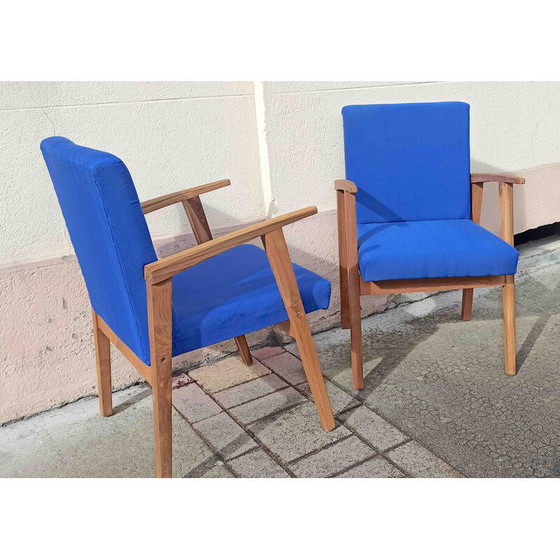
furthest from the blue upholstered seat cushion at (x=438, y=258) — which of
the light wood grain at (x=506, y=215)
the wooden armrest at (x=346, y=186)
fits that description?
the wooden armrest at (x=346, y=186)

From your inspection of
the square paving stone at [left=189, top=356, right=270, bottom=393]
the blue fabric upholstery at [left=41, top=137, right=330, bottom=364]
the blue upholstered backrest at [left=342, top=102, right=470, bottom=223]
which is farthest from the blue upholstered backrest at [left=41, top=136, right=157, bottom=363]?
the blue upholstered backrest at [left=342, top=102, right=470, bottom=223]

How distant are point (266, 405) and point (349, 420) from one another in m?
0.33

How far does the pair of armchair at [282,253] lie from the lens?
1781 millimetres

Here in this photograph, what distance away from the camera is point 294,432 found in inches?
89.7

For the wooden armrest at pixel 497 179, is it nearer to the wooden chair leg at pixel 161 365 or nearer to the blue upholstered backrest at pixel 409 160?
the blue upholstered backrest at pixel 409 160

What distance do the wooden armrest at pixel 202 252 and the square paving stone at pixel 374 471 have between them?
79cm

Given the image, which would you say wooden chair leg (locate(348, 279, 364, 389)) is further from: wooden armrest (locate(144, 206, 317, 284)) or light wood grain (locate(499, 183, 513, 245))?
light wood grain (locate(499, 183, 513, 245))

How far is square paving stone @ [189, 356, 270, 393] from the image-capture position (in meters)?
2.66

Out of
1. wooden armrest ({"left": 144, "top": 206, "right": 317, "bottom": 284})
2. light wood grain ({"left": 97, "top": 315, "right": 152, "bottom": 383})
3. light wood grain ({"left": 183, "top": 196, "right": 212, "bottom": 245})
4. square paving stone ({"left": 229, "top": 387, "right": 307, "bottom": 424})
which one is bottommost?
square paving stone ({"left": 229, "top": 387, "right": 307, "bottom": 424})

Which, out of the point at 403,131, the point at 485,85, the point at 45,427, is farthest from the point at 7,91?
the point at 485,85

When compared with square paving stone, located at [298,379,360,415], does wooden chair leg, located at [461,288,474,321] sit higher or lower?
higher

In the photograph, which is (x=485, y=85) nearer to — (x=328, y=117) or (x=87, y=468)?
(x=328, y=117)

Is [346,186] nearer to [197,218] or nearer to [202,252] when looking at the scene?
[197,218]

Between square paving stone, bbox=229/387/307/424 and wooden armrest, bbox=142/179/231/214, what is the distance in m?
0.81
